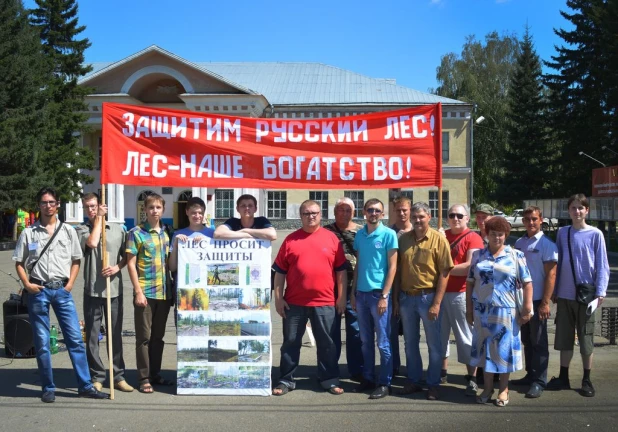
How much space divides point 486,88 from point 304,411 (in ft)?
174

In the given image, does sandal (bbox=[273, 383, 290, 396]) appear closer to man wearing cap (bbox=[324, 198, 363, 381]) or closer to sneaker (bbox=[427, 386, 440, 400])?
man wearing cap (bbox=[324, 198, 363, 381])

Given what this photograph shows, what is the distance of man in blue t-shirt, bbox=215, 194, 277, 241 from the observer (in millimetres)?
6207

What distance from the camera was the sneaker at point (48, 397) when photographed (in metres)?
5.95

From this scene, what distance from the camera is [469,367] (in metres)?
6.37

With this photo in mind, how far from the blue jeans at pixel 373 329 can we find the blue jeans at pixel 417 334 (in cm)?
17

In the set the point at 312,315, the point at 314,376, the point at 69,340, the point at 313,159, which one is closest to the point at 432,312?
the point at 312,315

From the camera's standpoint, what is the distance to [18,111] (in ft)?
98.1

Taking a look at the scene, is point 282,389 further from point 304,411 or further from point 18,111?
point 18,111

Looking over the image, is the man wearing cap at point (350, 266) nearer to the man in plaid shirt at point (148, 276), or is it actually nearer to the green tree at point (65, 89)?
the man in plaid shirt at point (148, 276)

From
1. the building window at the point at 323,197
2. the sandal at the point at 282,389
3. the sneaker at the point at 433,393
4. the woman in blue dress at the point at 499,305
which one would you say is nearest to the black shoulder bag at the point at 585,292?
the woman in blue dress at the point at 499,305

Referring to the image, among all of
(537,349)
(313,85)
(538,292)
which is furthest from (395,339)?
(313,85)

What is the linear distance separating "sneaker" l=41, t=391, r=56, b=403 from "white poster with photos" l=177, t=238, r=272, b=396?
47.0 inches

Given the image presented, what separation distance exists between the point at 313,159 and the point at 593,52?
42.6 meters

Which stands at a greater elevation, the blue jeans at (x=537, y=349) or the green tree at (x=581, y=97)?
the green tree at (x=581, y=97)
